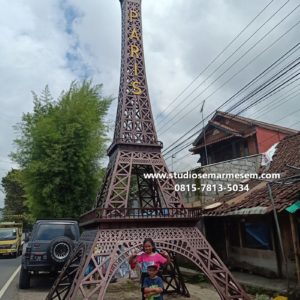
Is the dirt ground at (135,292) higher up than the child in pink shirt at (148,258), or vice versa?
the child in pink shirt at (148,258)

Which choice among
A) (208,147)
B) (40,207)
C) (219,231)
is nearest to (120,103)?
(219,231)

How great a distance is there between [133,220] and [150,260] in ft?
10.5

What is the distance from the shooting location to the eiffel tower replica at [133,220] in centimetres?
817

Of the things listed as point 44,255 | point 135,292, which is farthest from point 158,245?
point 44,255

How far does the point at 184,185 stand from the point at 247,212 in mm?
7013

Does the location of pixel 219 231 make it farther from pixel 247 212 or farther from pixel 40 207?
pixel 40 207

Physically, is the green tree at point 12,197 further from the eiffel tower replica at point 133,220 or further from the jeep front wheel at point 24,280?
the eiffel tower replica at point 133,220

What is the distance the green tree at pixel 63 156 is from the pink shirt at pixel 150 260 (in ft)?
47.1

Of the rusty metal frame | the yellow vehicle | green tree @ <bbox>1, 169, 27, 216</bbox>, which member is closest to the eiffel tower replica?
the rusty metal frame

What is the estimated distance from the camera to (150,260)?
5.91m

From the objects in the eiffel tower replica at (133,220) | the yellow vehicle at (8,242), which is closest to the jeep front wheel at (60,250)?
the eiffel tower replica at (133,220)

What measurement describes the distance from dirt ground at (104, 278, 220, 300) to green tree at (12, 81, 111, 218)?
8.64m

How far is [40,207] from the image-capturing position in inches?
804

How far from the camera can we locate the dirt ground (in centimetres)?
973
